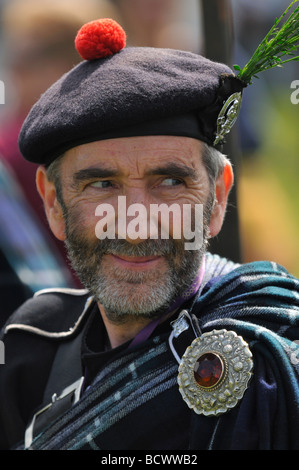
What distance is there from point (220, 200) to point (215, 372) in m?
0.65

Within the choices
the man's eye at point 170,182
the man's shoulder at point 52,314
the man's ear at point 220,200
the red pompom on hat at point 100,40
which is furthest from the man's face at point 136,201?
the man's shoulder at point 52,314

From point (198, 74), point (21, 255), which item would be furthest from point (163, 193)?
point (21, 255)

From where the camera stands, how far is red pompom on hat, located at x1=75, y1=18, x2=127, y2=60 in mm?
1979

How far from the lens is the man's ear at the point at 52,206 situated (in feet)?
7.16

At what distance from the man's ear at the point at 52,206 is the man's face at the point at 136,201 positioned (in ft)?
0.55

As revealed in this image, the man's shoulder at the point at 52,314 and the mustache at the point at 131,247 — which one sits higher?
the mustache at the point at 131,247

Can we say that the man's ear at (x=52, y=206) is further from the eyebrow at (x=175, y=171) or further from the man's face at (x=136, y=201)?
the eyebrow at (x=175, y=171)

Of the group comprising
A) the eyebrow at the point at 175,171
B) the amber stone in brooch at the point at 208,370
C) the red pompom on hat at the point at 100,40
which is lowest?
the amber stone in brooch at the point at 208,370

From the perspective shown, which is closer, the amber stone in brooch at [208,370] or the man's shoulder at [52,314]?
the amber stone in brooch at [208,370]

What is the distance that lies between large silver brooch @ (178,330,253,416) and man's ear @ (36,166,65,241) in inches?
24.9

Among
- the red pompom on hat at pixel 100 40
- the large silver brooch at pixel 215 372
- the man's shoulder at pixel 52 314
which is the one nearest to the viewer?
the large silver brooch at pixel 215 372

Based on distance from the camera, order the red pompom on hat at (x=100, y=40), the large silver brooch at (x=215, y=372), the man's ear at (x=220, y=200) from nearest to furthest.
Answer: the large silver brooch at (x=215, y=372), the red pompom on hat at (x=100, y=40), the man's ear at (x=220, y=200)

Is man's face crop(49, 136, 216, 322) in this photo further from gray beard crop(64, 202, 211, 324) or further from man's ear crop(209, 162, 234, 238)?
man's ear crop(209, 162, 234, 238)
